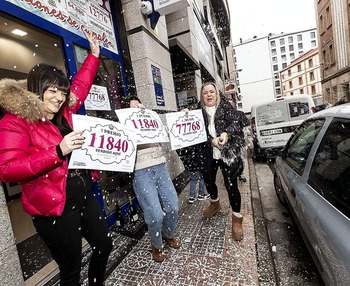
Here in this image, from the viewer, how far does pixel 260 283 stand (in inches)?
86.1

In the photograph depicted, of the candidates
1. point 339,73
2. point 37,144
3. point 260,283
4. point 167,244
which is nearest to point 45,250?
point 167,244

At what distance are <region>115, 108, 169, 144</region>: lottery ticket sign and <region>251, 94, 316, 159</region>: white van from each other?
5.30m

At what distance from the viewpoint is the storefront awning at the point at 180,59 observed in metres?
5.70

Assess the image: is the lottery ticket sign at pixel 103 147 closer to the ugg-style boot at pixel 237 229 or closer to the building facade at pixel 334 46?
the ugg-style boot at pixel 237 229

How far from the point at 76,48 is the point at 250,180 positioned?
15.6ft

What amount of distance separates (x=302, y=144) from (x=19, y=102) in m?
2.89

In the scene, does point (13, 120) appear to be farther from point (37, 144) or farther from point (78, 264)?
point (78, 264)

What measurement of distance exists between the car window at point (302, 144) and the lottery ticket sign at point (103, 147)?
183 cm

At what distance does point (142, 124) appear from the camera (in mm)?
2496

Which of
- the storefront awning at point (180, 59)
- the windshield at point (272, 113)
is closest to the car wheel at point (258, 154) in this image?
the windshield at point (272, 113)

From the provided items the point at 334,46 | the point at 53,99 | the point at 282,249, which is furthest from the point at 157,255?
the point at 334,46

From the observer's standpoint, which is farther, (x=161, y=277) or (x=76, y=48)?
(x=76, y=48)

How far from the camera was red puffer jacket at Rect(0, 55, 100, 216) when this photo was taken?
1.32 meters

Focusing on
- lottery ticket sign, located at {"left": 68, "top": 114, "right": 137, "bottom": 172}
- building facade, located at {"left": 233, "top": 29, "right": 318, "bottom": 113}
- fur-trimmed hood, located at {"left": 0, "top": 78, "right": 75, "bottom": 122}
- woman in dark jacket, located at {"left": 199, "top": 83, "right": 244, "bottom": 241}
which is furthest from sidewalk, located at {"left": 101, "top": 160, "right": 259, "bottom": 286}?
building facade, located at {"left": 233, "top": 29, "right": 318, "bottom": 113}
